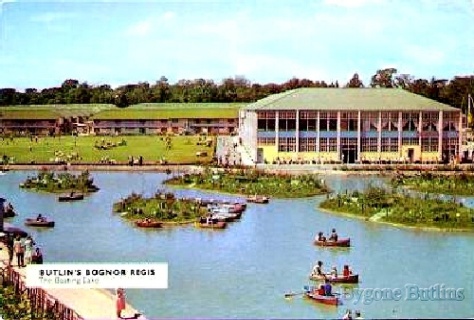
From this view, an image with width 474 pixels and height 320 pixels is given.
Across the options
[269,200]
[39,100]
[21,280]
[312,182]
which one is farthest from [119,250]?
[312,182]

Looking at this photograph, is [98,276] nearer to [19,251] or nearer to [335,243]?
[19,251]

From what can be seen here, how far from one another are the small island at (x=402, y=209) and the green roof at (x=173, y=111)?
4.49 metres

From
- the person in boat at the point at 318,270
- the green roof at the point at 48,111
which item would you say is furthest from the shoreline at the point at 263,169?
the person in boat at the point at 318,270

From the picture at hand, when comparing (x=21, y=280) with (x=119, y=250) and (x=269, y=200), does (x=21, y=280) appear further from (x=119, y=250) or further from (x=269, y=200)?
(x=269, y=200)

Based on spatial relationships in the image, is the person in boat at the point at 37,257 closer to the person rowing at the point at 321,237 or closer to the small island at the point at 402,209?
the person rowing at the point at 321,237

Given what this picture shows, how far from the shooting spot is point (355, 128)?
11500mm

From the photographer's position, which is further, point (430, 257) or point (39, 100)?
point (39, 100)

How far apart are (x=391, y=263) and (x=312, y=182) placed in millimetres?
3722

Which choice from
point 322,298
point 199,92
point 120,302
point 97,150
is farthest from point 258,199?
point 120,302

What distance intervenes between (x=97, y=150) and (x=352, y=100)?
3.15 m

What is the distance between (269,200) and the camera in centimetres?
971

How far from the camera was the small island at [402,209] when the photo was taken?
8156 mm

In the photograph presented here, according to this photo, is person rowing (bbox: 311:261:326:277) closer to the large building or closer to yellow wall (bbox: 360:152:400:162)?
the large building

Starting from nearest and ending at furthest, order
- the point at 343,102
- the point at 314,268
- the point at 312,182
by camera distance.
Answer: the point at 314,268 → the point at 312,182 → the point at 343,102
